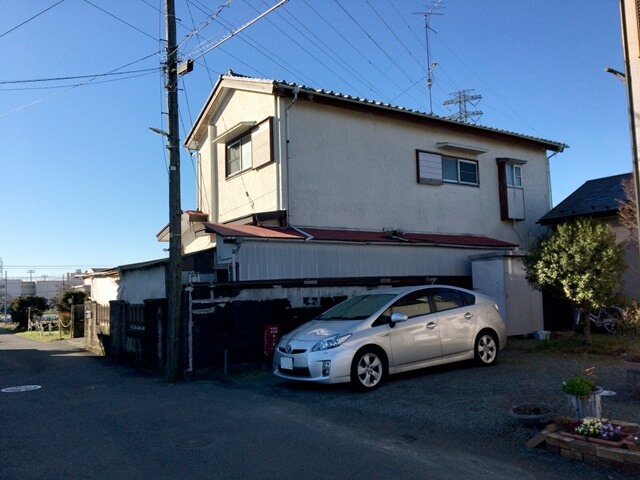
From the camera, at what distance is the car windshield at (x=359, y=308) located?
8.89 meters

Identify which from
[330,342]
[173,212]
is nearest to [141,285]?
[173,212]

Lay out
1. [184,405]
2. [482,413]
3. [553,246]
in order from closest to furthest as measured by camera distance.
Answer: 1. [482,413]
2. [184,405]
3. [553,246]

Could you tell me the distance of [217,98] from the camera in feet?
57.5

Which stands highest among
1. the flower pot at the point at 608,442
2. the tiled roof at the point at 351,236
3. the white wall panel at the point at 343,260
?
the tiled roof at the point at 351,236

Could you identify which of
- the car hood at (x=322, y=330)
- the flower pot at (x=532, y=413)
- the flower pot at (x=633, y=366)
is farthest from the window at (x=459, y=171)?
the flower pot at (x=532, y=413)

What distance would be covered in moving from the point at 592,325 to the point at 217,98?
1332 centimetres

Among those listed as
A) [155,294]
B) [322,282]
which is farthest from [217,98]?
[322,282]

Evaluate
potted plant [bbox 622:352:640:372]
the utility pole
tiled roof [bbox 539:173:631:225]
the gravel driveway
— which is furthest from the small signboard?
tiled roof [bbox 539:173:631:225]

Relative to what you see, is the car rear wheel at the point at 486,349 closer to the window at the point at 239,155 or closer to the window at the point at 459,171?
the window at the point at 459,171

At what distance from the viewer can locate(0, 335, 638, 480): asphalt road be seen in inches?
195

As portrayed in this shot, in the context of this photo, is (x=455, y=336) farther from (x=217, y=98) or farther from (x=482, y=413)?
(x=217, y=98)

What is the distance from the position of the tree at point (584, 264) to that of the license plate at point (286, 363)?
5.85m

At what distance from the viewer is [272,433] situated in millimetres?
6172

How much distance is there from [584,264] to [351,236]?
571 cm
